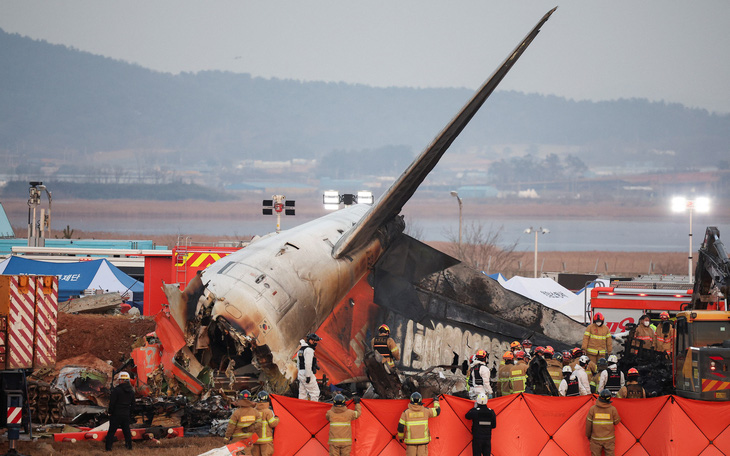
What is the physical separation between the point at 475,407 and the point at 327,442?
9.33 feet

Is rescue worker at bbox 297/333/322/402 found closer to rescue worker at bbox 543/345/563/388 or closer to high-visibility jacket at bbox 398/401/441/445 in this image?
high-visibility jacket at bbox 398/401/441/445

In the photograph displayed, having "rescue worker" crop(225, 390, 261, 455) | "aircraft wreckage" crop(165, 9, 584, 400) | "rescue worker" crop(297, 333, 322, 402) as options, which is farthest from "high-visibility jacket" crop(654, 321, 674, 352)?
"rescue worker" crop(225, 390, 261, 455)

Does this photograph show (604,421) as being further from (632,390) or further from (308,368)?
(308,368)

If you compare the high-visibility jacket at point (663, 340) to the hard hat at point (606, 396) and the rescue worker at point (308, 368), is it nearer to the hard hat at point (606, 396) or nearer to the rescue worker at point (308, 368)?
the hard hat at point (606, 396)

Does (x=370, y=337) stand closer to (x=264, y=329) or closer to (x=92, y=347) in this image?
(x=264, y=329)

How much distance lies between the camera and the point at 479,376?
61.8ft

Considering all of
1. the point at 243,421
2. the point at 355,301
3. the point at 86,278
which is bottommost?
the point at 86,278

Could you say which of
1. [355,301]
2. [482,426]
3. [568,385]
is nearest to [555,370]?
[568,385]

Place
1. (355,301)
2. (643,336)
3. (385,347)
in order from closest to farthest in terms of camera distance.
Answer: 1. (385,347)
2. (355,301)
3. (643,336)

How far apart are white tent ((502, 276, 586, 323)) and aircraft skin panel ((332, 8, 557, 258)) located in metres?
20.0

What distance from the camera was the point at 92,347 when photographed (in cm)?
2364

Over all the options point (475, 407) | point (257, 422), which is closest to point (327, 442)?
point (257, 422)

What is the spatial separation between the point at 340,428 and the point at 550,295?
27.6 meters

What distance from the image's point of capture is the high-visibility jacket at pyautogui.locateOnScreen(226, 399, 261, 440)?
1407cm
